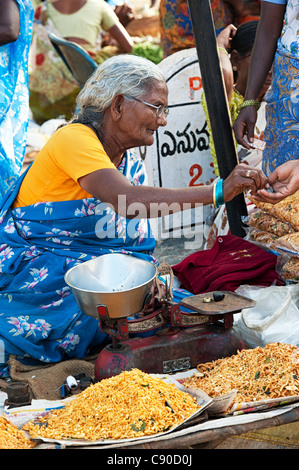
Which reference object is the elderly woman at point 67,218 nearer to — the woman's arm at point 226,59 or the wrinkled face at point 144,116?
the wrinkled face at point 144,116

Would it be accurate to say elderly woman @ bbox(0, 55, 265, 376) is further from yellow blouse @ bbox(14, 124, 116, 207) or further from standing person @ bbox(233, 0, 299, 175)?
standing person @ bbox(233, 0, 299, 175)

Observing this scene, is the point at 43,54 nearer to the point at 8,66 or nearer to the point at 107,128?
the point at 8,66

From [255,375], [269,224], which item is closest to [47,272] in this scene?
[255,375]

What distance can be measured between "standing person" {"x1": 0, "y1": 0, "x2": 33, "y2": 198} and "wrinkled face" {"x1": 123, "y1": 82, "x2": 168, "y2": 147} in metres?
1.19

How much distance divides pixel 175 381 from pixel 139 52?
6.63m

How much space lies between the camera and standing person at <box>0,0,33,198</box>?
144 inches

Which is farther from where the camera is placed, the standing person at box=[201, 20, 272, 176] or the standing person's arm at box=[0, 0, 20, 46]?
the standing person at box=[201, 20, 272, 176]

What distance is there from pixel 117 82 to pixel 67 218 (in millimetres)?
663

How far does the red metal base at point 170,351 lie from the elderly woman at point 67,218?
A: 0.40 meters

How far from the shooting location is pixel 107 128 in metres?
2.88

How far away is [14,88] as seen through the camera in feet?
12.8

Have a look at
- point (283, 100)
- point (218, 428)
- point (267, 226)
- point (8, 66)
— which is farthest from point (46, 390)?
point (8, 66)

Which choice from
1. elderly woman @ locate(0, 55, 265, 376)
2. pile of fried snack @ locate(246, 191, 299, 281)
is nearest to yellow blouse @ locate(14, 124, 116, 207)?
elderly woman @ locate(0, 55, 265, 376)

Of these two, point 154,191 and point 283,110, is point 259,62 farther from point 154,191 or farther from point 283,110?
point 154,191
